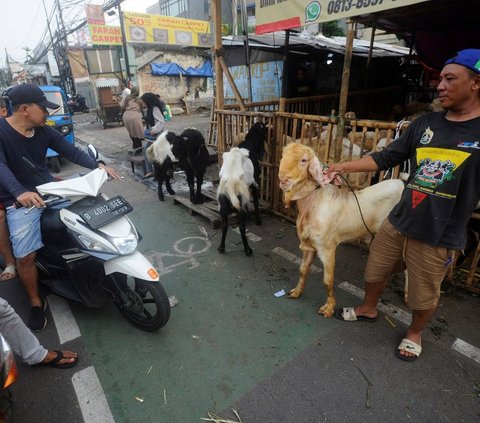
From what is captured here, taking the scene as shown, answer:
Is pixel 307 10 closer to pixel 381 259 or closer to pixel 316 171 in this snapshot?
pixel 316 171

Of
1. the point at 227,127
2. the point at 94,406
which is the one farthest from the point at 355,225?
the point at 227,127

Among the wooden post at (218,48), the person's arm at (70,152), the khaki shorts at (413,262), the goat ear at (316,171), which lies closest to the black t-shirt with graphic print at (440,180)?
the khaki shorts at (413,262)

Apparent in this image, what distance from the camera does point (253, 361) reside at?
97.6 inches

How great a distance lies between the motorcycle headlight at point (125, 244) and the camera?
8.02 ft

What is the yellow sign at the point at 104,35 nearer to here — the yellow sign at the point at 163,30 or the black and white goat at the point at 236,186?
the yellow sign at the point at 163,30

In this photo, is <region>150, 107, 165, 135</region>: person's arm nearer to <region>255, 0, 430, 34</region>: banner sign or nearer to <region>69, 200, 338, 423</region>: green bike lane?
<region>255, 0, 430, 34</region>: banner sign

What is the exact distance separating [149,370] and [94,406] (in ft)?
1.40

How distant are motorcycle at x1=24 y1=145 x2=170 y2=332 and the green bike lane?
0.24 metres

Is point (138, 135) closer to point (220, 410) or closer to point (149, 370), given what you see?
point (149, 370)

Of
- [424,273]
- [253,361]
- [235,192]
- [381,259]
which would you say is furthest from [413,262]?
[235,192]

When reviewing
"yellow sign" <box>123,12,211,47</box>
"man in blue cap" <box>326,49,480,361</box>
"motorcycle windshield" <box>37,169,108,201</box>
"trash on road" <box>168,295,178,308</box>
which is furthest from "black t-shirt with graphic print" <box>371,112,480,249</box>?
"yellow sign" <box>123,12,211,47</box>

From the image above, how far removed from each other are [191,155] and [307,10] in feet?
8.97

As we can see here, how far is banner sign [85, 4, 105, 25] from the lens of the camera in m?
18.0

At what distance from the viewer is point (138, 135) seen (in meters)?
8.29
